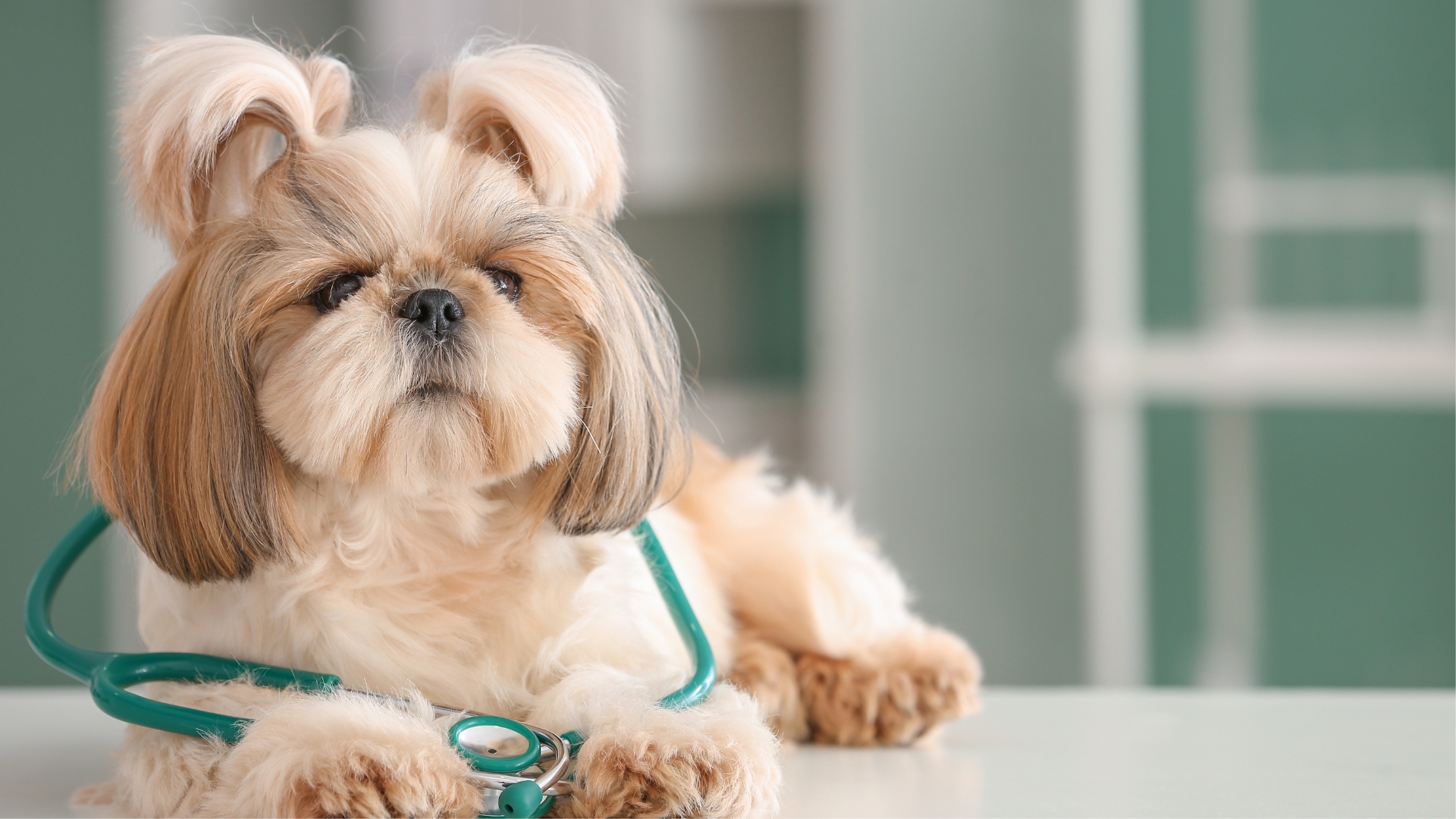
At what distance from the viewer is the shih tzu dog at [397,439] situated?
30.4 inches

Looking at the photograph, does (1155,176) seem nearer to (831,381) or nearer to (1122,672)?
(831,381)

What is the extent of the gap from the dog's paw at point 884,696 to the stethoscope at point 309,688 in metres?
0.18

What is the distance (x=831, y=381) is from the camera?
10.7 feet

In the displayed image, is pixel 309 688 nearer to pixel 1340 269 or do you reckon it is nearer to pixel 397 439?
pixel 397 439

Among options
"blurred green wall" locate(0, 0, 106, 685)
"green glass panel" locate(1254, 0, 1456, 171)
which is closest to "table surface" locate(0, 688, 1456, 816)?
"green glass panel" locate(1254, 0, 1456, 171)

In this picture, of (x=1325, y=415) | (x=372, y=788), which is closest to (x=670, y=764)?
(x=372, y=788)

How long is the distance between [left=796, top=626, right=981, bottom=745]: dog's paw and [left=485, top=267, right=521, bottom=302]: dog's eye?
18.1 inches

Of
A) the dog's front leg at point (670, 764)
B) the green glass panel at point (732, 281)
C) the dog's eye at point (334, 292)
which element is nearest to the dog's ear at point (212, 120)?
the dog's eye at point (334, 292)

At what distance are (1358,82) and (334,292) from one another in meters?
2.96

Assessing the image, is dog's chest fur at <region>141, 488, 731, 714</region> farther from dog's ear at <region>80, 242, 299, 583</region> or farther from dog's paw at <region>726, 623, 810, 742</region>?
dog's paw at <region>726, 623, 810, 742</region>

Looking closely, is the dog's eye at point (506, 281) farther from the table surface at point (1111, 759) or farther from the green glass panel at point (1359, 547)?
the green glass panel at point (1359, 547)

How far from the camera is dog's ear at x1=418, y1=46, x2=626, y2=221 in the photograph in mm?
882

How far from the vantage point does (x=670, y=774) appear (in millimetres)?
748

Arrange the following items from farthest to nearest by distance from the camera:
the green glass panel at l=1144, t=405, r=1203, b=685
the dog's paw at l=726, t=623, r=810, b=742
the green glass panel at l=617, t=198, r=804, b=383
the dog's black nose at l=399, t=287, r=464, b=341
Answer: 1. the green glass panel at l=617, t=198, r=804, b=383
2. the green glass panel at l=1144, t=405, r=1203, b=685
3. the dog's paw at l=726, t=623, r=810, b=742
4. the dog's black nose at l=399, t=287, r=464, b=341
